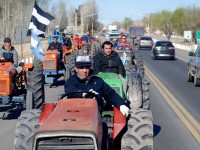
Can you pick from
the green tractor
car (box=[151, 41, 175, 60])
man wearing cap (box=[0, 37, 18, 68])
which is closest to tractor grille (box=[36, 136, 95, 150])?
the green tractor

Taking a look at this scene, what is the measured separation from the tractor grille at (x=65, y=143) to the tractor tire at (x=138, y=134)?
1626 millimetres

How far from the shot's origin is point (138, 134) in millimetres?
7570

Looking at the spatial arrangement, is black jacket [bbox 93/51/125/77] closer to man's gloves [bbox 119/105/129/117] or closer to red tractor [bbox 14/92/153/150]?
red tractor [bbox 14/92/153/150]

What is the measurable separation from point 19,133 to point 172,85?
1639 centimetres

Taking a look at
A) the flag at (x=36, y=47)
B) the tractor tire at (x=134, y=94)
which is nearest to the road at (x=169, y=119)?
the tractor tire at (x=134, y=94)

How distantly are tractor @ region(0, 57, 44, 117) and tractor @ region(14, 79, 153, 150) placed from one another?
518 centimetres

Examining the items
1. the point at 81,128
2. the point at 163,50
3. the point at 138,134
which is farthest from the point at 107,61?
the point at 163,50

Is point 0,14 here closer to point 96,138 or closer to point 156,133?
point 156,133

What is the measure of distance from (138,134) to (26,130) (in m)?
1.55

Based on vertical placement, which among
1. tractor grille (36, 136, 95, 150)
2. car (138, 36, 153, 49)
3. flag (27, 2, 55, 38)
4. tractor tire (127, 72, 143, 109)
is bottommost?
car (138, 36, 153, 49)

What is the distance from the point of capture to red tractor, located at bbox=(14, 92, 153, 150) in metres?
5.93

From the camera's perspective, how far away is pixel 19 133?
7398 mm

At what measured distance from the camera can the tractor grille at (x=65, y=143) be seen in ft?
19.5

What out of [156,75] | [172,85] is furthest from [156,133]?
[156,75]
